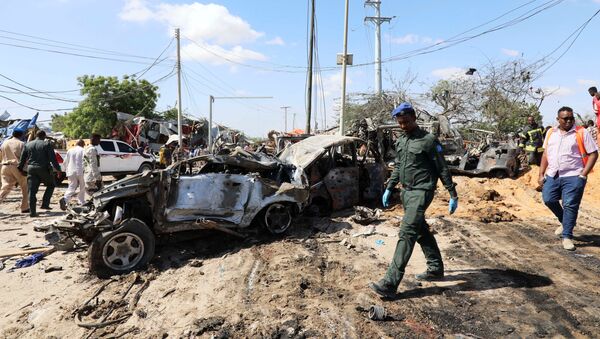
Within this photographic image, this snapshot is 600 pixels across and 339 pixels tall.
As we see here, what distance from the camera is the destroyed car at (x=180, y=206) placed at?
16.4ft

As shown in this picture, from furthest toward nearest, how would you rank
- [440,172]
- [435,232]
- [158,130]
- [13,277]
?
1. [158,130]
2. [435,232]
3. [13,277]
4. [440,172]

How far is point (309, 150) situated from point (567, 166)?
414cm

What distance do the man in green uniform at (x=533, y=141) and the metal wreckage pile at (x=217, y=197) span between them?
499 cm

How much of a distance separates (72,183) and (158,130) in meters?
18.7

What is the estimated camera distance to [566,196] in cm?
487

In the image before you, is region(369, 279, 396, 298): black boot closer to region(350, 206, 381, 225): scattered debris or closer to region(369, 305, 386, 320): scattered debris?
region(369, 305, 386, 320): scattered debris

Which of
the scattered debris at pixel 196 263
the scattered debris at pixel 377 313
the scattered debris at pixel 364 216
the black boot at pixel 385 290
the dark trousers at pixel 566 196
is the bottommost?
the scattered debris at pixel 196 263

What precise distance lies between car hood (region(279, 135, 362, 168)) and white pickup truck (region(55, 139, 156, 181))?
783cm

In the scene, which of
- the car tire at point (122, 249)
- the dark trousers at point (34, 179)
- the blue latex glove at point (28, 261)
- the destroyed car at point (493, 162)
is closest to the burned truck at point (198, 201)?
the car tire at point (122, 249)

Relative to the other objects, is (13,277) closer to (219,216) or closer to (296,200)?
(219,216)

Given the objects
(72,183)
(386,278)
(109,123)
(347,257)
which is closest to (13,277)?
(72,183)

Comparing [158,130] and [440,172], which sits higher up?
[158,130]

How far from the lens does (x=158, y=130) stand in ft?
85.6

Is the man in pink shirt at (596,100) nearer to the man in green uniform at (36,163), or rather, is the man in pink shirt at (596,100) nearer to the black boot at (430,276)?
the black boot at (430,276)
